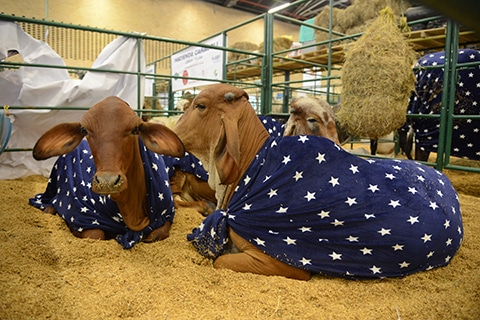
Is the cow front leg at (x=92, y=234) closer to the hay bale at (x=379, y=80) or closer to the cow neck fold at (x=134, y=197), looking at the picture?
the cow neck fold at (x=134, y=197)

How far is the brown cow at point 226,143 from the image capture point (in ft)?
6.30

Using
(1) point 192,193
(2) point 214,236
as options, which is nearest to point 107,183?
(2) point 214,236

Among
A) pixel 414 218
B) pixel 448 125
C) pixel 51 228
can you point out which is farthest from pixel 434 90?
pixel 51 228

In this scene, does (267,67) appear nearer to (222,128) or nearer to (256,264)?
(222,128)

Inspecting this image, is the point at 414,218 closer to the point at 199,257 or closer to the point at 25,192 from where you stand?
the point at 199,257

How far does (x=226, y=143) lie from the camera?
2041 mm

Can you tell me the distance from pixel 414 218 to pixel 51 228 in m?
2.35

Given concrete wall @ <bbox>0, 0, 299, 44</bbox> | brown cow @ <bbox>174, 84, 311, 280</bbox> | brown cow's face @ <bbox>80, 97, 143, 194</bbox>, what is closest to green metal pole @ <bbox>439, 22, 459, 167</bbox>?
brown cow @ <bbox>174, 84, 311, 280</bbox>

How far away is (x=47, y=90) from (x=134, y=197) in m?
2.61

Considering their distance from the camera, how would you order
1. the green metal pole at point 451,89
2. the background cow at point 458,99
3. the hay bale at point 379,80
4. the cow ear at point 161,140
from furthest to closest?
the background cow at point 458,99
the green metal pole at point 451,89
the hay bale at point 379,80
the cow ear at point 161,140

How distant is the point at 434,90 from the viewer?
4.18 m

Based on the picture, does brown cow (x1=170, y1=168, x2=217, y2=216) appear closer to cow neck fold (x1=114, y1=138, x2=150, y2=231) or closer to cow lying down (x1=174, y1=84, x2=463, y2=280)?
cow neck fold (x1=114, y1=138, x2=150, y2=231)

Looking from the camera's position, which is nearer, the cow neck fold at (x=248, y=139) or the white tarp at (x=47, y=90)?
the cow neck fold at (x=248, y=139)

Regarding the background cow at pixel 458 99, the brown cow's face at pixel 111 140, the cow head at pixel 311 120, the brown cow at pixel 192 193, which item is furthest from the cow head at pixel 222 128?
the background cow at pixel 458 99
